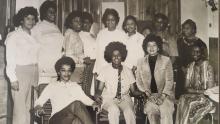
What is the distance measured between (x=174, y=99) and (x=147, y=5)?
23.7 inches

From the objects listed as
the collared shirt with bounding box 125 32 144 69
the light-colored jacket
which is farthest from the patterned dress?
the collared shirt with bounding box 125 32 144 69

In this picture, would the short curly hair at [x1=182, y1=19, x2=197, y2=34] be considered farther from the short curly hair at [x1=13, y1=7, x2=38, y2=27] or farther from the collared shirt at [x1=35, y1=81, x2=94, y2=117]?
the short curly hair at [x1=13, y1=7, x2=38, y2=27]

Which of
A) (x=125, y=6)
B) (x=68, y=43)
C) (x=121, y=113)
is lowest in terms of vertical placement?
(x=121, y=113)

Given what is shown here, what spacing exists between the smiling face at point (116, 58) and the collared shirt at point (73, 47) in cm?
19

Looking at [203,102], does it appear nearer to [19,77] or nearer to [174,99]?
[174,99]

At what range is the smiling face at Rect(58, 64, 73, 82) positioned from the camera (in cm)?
254

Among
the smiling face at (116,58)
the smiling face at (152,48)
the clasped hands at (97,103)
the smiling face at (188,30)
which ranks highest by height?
the smiling face at (188,30)

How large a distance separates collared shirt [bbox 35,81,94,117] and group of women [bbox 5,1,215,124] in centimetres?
5

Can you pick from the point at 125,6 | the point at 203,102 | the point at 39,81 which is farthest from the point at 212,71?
the point at 39,81

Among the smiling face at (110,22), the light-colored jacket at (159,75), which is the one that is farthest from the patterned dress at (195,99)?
the smiling face at (110,22)

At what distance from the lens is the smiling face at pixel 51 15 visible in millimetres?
2559

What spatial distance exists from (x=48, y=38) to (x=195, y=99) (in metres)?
0.98

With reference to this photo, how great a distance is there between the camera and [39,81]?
2.54 meters

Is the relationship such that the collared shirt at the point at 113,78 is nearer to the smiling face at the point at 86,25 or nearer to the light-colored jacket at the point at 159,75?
the light-colored jacket at the point at 159,75
